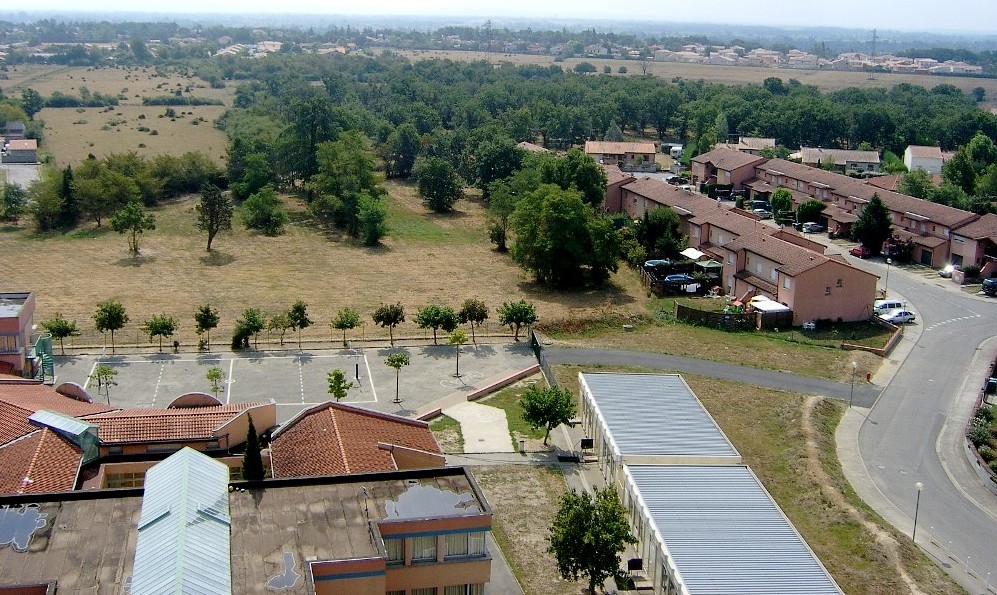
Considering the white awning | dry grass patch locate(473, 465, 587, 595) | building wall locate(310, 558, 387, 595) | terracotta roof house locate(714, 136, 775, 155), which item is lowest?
dry grass patch locate(473, 465, 587, 595)

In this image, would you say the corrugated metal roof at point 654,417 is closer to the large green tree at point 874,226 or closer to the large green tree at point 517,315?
the large green tree at point 517,315

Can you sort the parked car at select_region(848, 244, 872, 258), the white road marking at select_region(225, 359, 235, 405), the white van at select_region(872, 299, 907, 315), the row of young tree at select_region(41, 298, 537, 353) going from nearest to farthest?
the white road marking at select_region(225, 359, 235, 405), the row of young tree at select_region(41, 298, 537, 353), the white van at select_region(872, 299, 907, 315), the parked car at select_region(848, 244, 872, 258)

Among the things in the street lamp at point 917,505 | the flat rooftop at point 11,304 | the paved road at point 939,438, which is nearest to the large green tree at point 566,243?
the paved road at point 939,438

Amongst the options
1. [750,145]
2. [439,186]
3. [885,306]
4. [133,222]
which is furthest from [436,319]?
[750,145]

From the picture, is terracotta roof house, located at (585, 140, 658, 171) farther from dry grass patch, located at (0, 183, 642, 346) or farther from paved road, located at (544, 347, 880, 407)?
paved road, located at (544, 347, 880, 407)

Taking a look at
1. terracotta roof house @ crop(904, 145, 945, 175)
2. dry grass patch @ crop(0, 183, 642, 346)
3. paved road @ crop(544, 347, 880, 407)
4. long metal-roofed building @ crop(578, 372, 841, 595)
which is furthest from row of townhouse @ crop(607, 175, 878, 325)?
terracotta roof house @ crop(904, 145, 945, 175)

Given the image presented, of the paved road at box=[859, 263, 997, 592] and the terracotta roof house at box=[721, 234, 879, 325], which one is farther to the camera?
the terracotta roof house at box=[721, 234, 879, 325]

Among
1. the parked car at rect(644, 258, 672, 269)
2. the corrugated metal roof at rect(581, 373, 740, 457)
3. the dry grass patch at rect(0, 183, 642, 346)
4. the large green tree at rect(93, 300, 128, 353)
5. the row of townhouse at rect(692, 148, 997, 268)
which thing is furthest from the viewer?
the row of townhouse at rect(692, 148, 997, 268)

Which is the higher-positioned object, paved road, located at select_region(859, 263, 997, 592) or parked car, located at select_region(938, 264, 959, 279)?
parked car, located at select_region(938, 264, 959, 279)
